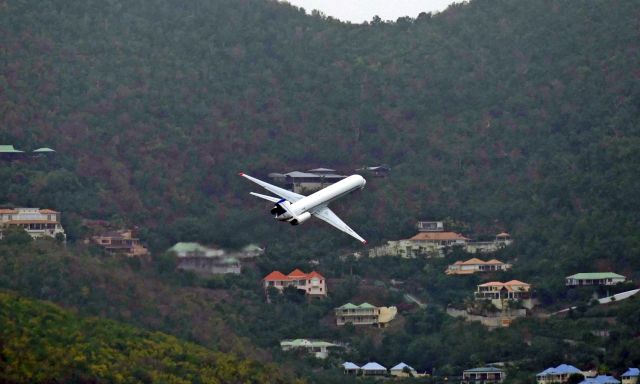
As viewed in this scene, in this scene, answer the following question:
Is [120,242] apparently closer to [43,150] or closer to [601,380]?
[43,150]

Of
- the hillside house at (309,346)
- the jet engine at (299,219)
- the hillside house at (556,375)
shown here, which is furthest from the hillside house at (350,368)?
the jet engine at (299,219)

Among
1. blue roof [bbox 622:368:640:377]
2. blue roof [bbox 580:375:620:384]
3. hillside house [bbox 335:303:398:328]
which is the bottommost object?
blue roof [bbox 580:375:620:384]

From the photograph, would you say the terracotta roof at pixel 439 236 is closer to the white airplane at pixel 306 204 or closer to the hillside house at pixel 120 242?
the hillside house at pixel 120 242

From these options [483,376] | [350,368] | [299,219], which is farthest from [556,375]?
[299,219]

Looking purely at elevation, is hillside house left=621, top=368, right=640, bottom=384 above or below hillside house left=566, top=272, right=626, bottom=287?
below

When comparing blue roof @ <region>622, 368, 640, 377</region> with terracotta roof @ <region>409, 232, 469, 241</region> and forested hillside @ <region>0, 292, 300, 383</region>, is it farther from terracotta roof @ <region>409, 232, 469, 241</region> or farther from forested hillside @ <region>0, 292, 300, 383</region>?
terracotta roof @ <region>409, 232, 469, 241</region>

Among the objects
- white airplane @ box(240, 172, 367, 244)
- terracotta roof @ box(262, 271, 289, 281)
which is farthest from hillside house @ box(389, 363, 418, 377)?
white airplane @ box(240, 172, 367, 244)
